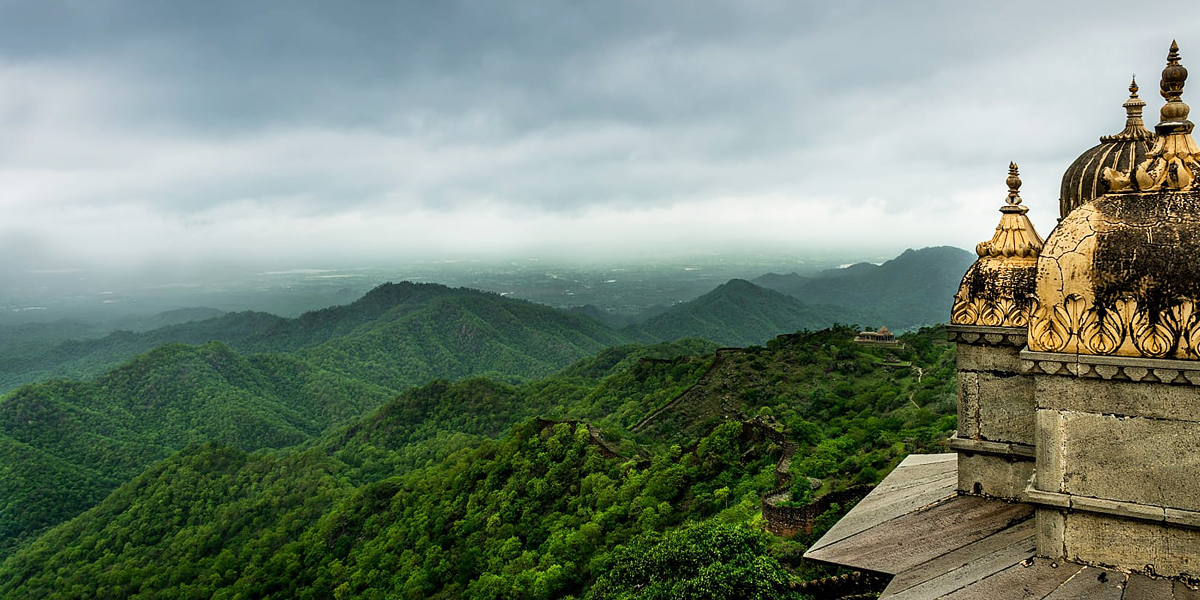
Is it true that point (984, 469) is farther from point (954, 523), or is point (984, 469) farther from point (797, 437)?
point (797, 437)

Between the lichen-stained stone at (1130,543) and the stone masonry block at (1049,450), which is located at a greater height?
the stone masonry block at (1049,450)

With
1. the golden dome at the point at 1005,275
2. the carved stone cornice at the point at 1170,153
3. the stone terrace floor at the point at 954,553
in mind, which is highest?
the carved stone cornice at the point at 1170,153

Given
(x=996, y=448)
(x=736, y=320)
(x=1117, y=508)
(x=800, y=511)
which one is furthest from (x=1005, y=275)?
(x=736, y=320)

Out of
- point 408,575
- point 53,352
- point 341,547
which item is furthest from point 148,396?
point 53,352

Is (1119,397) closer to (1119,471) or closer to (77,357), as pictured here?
(1119,471)

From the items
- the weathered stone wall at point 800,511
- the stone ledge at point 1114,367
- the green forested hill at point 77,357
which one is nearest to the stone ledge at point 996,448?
the stone ledge at point 1114,367

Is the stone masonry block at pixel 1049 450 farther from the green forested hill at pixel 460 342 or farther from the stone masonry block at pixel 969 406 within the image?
the green forested hill at pixel 460 342

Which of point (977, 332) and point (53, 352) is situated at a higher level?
point (977, 332)
